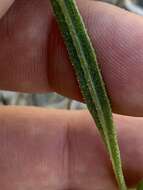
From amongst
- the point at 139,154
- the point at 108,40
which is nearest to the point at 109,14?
the point at 108,40

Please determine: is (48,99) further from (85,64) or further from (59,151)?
(85,64)

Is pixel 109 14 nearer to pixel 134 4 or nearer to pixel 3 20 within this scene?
pixel 3 20

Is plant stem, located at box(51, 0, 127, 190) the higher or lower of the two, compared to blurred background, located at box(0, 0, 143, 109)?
higher

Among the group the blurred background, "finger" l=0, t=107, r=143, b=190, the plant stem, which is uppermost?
the plant stem

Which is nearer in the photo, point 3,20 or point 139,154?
point 3,20

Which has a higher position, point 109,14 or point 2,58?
point 109,14

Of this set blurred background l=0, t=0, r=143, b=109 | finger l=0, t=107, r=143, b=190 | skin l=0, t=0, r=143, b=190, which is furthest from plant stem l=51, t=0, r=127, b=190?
blurred background l=0, t=0, r=143, b=109

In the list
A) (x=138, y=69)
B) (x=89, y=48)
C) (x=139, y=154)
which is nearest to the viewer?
(x=89, y=48)

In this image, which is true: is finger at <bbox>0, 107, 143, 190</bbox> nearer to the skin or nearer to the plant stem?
the skin

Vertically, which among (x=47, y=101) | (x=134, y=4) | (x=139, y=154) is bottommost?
(x=47, y=101)
